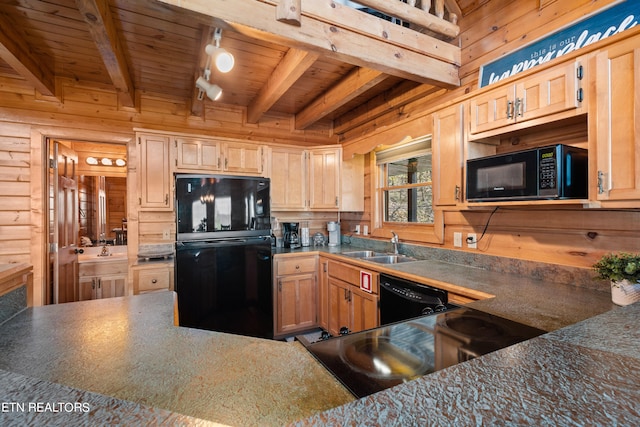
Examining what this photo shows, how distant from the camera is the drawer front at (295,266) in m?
2.97

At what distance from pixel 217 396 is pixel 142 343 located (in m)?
0.40

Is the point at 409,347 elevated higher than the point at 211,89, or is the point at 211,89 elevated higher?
the point at 211,89

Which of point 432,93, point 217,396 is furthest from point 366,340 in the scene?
point 432,93

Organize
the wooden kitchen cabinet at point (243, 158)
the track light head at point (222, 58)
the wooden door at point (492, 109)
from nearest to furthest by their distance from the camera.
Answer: the wooden door at point (492, 109)
the track light head at point (222, 58)
the wooden kitchen cabinet at point (243, 158)

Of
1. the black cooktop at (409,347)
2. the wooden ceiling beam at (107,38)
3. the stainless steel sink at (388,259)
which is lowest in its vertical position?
the stainless steel sink at (388,259)

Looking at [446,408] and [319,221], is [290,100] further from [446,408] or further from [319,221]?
[446,408]

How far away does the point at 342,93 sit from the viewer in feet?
9.24

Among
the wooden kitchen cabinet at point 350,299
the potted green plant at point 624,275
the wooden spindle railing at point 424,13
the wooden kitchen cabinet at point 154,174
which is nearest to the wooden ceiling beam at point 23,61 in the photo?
the wooden kitchen cabinet at point 154,174

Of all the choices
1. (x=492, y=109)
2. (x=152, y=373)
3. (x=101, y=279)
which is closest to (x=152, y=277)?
(x=101, y=279)

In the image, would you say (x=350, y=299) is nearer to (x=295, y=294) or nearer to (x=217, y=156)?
(x=295, y=294)

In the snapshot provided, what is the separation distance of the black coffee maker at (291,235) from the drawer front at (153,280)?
127cm

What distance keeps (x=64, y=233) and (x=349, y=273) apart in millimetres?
3067

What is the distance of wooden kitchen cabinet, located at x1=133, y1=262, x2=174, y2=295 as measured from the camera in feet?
8.51

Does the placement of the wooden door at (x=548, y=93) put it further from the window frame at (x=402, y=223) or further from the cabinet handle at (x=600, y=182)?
the window frame at (x=402, y=223)
